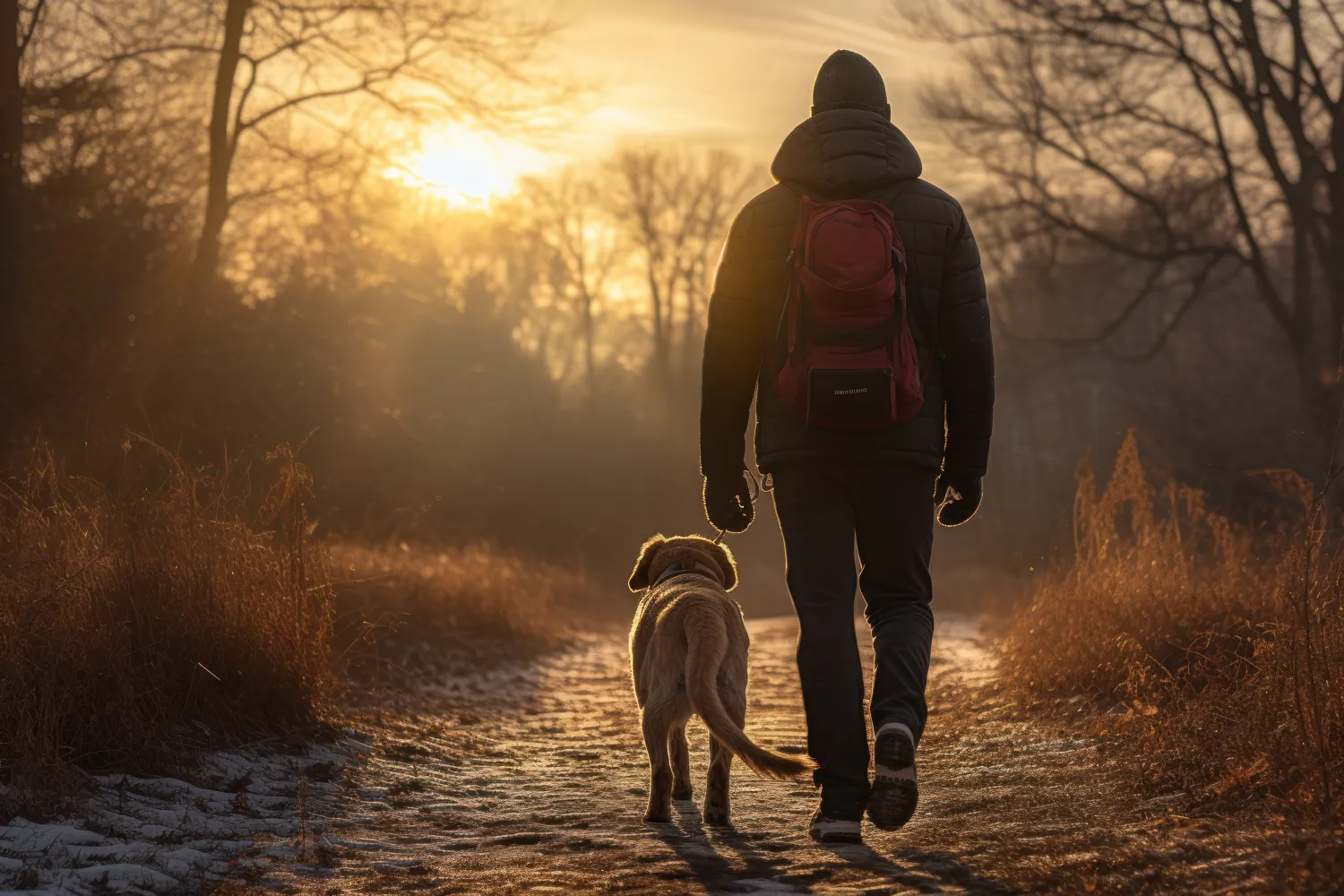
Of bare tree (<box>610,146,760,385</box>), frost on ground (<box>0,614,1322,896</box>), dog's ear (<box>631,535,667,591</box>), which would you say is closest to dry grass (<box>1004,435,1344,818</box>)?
frost on ground (<box>0,614,1322,896</box>)

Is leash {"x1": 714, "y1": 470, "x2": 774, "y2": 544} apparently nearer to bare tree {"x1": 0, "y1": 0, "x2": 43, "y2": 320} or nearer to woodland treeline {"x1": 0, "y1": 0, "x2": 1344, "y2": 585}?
woodland treeline {"x1": 0, "y1": 0, "x2": 1344, "y2": 585}

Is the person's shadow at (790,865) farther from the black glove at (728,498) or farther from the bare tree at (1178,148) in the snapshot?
the bare tree at (1178,148)

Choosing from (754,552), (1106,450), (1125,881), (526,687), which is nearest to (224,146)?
(526,687)

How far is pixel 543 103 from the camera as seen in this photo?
54.1ft

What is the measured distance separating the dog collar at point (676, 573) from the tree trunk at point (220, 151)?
12132mm

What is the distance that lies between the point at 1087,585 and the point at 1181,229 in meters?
12.5

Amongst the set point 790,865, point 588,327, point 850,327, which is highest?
point 588,327

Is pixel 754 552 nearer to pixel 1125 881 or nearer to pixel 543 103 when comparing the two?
pixel 543 103

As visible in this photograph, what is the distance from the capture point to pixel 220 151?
629 inches

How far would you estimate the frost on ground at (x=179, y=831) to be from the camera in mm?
3596

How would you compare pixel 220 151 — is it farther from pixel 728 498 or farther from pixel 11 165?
pixel 728 498

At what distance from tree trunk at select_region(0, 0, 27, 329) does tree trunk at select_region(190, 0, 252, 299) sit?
313cm

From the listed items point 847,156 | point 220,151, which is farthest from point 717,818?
point 220,151

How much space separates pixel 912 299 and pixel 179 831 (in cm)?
301
